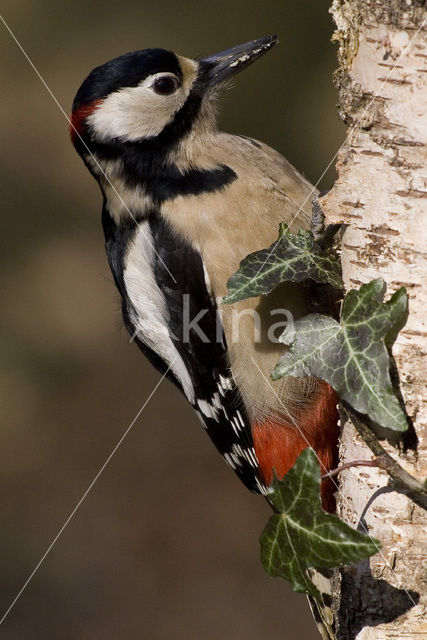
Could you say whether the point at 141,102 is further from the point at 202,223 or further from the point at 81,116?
the point at 202,223

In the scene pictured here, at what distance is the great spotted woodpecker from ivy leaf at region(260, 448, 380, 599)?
2.25ft

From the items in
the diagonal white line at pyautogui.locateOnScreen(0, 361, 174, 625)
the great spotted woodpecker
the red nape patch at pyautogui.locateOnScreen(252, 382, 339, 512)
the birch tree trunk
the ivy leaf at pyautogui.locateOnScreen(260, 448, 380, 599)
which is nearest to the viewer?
the ivy leaf at pyautogui.locateOnScreen(260, 448, 380, 599)

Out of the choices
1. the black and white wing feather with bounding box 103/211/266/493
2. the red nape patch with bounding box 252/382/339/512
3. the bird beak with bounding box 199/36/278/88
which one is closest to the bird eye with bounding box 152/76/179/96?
the bird beak with bounding box 199/36/278/88

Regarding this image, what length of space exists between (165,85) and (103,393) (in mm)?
3476

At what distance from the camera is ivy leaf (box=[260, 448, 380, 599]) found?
4.97ft

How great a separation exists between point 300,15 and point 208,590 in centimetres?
348

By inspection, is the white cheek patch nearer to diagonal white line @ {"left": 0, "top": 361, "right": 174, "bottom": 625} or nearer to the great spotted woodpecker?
the great spotted woodpecker

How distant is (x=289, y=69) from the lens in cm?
530

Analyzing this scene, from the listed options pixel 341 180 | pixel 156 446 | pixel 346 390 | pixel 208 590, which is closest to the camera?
pixel 346 390

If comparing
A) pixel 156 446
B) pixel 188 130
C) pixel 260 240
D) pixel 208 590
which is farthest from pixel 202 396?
pixel 156 446

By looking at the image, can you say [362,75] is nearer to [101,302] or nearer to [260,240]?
[260,240]

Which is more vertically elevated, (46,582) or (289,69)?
(289,69)

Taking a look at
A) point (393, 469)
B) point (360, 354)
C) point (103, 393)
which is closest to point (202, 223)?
point (360, 354)

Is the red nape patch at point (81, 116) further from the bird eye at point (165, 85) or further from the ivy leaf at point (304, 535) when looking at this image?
the ivy leaf at point (304, 535)
